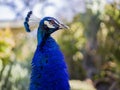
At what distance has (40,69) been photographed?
9.36 feet

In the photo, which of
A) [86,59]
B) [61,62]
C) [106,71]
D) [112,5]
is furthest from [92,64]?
[61,62]

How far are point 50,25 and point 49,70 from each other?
1.12 ft

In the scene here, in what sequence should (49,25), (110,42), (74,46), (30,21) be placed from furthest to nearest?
(74,46), (110,42), (30,21), (49,25)

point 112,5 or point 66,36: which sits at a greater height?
point 66,36

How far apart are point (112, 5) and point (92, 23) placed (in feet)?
5.00

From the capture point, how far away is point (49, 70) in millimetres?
2832

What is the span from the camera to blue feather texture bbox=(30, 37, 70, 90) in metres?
2.83

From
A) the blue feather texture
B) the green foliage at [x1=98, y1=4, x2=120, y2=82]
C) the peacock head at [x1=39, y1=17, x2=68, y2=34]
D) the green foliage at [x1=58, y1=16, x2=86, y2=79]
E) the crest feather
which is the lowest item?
the blue feather texture

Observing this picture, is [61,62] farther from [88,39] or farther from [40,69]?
[88,39]

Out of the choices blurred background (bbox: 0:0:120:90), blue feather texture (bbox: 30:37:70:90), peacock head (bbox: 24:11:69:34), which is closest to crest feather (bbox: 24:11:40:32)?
peacock head (bbox: 24:11:69:34)

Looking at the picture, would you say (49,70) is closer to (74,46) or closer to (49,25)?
(49,25)

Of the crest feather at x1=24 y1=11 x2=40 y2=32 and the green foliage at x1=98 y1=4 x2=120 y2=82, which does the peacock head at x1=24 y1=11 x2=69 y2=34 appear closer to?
the crest feather at x1=24 y1=11 x2=40 y2=32

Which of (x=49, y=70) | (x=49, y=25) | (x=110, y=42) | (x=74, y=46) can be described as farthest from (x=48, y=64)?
(x=74, y=46)

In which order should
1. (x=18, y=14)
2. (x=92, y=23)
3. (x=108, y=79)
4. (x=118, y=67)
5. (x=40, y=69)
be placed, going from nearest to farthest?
(x=40, y=69)
(x=118, y=67)
(x=108, y=79)
(x=92, y=23)
(x=18, y=14)
